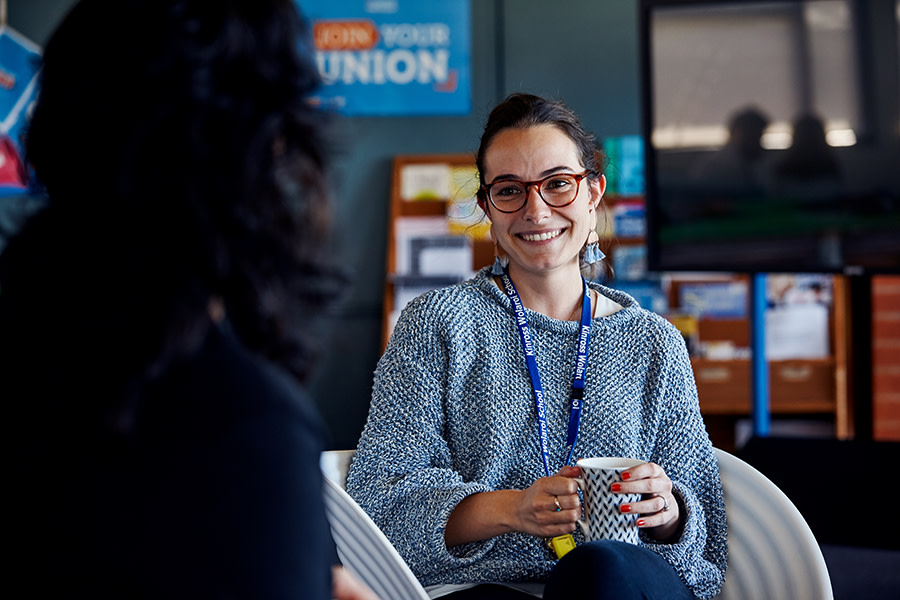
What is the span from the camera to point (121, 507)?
22.7 inches

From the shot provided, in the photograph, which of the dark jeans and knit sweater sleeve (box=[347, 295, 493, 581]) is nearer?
the dark jeans

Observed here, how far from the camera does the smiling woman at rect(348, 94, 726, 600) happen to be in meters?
1.45

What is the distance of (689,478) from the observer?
58.9 inches

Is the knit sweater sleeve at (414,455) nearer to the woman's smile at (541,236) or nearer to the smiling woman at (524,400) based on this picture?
the smiling woman at (524,400)

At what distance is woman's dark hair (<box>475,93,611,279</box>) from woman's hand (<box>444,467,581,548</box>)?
0.57 m

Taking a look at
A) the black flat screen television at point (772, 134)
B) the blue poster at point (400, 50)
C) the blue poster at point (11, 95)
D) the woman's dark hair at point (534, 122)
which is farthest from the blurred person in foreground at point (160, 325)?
the blue poster at point (11, 95)

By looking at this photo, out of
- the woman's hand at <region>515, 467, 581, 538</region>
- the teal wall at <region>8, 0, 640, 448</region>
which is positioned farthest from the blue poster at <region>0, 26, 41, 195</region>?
the woman's hand at <region>515, 467, 581, 538</region>

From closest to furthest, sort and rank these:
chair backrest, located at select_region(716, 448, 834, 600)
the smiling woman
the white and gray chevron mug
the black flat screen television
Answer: the white and gray chevron mug → chair backrest, located at select_region(716, 448, 834, 600) → the smiling woman → the black flat screen television

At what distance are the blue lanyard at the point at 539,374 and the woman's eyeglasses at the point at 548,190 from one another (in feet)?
0.50

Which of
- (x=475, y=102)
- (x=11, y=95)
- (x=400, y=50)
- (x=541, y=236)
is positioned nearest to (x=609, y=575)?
(x=541, y=236)

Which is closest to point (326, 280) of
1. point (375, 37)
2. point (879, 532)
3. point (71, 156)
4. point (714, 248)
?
point (71, 156)

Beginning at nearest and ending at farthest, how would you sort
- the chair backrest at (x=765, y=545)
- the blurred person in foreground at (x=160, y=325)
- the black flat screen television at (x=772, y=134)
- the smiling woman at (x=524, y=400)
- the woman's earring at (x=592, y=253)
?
the blurred person in foreground at (x=160, y=325) → the chair backrest at (x=765, y=545) → the smiling woman at (x=524, y=400) → the woman's earring at (x=592, y=253) → the black flat screen television at (x=772, y=134)

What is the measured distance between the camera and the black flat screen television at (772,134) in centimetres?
281

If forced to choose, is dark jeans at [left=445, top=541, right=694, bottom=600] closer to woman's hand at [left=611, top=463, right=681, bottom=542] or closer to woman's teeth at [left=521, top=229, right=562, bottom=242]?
woman's hand at [left=611, top=463, right=681, bottom=542]
